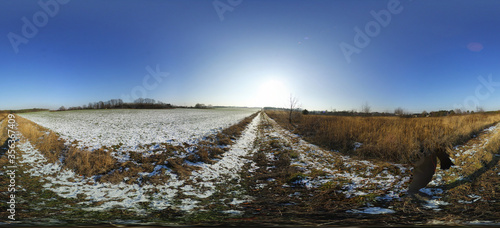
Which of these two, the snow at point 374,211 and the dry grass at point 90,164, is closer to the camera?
the snow at point 374,211

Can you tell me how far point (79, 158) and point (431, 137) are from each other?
1624 cm

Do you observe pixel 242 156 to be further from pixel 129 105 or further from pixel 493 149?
pixel 129 105

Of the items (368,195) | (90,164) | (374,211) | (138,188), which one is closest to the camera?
(374,211)

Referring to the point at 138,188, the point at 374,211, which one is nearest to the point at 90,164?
the point at 138,188

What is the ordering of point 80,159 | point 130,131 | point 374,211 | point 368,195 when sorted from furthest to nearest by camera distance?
point 130,131 → point 80,159 → point 368,195 → point 374,211

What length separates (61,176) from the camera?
254 inches

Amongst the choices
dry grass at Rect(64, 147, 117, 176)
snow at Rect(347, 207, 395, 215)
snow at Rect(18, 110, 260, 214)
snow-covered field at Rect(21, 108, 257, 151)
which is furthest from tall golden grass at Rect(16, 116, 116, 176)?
snow at Rect(347, 207, 395, 215)

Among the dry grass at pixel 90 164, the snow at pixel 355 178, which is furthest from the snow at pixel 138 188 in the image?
the snow at pixel 355 178

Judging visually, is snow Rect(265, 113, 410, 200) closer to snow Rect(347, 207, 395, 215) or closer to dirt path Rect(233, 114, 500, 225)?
dirt path Rect(233, 114, 500, 225)

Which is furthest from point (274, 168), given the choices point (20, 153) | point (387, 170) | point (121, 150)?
point (20, 153)

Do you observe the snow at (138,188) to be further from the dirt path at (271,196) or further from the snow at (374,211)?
the snow at (374,211)

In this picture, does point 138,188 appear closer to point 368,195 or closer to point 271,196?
point 271,196

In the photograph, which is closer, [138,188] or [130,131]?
A: [138,188]

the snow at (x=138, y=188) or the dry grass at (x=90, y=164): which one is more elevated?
the dry grass at (x=90, y=164)
